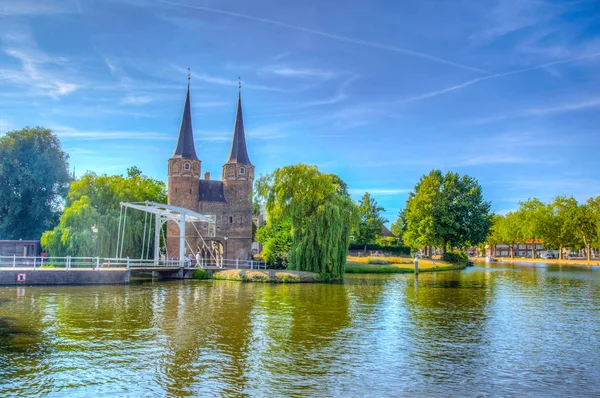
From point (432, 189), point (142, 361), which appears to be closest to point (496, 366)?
point (142, 361)

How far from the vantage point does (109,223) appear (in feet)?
126

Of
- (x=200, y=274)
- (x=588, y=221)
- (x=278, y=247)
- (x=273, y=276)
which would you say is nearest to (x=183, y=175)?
(x=278, y=247)

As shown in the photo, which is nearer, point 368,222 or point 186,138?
point 186,138

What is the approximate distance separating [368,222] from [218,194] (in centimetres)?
3029

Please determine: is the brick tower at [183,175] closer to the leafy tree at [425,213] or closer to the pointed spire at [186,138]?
the pointed spire at [186,138]

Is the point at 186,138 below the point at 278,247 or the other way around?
the other way around

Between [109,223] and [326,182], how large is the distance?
17.5 meters

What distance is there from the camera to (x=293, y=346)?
1374 cm

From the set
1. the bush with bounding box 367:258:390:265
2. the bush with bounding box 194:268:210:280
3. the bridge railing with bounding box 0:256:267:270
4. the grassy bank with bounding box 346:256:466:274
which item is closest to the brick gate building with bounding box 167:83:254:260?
the bridge railing with bounding box 0:256:267:270

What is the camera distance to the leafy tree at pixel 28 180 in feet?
158

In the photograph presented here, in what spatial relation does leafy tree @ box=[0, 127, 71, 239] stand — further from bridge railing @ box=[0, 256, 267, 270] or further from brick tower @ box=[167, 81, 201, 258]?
brick tower @ box=[167, 81, 201, 258]

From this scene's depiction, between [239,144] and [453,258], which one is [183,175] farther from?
[453,258]

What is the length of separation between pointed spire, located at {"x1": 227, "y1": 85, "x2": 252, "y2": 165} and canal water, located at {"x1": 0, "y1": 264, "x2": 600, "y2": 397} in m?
25.2

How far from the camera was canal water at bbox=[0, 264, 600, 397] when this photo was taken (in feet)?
33.8
